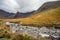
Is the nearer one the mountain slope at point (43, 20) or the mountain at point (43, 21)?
the mountain at point (43, 21)

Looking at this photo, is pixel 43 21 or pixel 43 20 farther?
pixel 43 20

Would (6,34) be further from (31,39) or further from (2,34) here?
(31,39)

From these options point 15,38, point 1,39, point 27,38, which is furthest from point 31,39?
point 1,39

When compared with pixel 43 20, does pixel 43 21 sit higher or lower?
lower

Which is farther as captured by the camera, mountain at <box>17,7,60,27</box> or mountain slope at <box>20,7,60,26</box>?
mountain slope at <box>20,7,60,26</box>

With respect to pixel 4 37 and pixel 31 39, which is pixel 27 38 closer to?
pixel 31 39

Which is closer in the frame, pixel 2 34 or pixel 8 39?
pixel 8 39

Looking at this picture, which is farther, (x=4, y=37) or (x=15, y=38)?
(x=4, y=37)

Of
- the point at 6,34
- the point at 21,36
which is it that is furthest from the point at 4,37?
the point at 21,36
